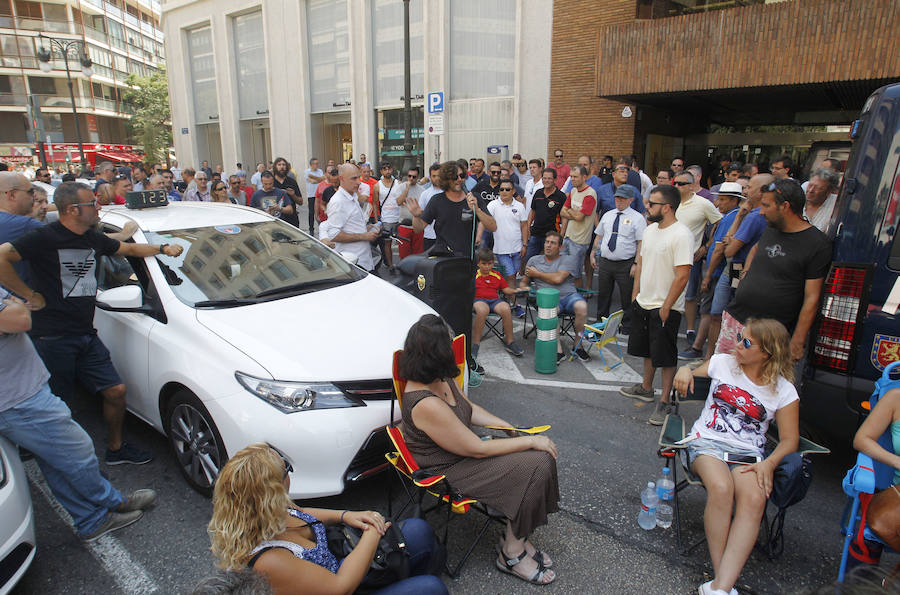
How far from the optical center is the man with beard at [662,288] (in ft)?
14.1

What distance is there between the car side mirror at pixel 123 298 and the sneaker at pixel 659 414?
3846mm

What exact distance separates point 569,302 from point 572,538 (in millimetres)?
3384

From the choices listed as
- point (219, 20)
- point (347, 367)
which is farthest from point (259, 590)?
point (219, 20)

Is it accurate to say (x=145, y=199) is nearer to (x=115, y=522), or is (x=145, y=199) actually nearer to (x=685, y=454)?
(x=115, y=522)

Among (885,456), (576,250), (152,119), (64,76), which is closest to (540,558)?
(885,456)

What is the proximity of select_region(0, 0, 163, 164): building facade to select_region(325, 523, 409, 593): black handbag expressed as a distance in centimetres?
4596

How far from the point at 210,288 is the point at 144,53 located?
6656 centimetres

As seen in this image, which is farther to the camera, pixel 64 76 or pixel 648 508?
pixel 64 76

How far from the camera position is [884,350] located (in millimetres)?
3074

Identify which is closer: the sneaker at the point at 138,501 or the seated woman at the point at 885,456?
the seated woman at the point at 885,456

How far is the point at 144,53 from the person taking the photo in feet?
188

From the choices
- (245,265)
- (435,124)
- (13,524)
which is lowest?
(13,524)

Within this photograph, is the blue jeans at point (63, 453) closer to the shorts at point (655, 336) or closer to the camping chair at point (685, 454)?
the camping chair at point (685, 454)

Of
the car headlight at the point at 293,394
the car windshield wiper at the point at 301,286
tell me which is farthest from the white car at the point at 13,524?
the car windshield wiper at the point at 301,286
